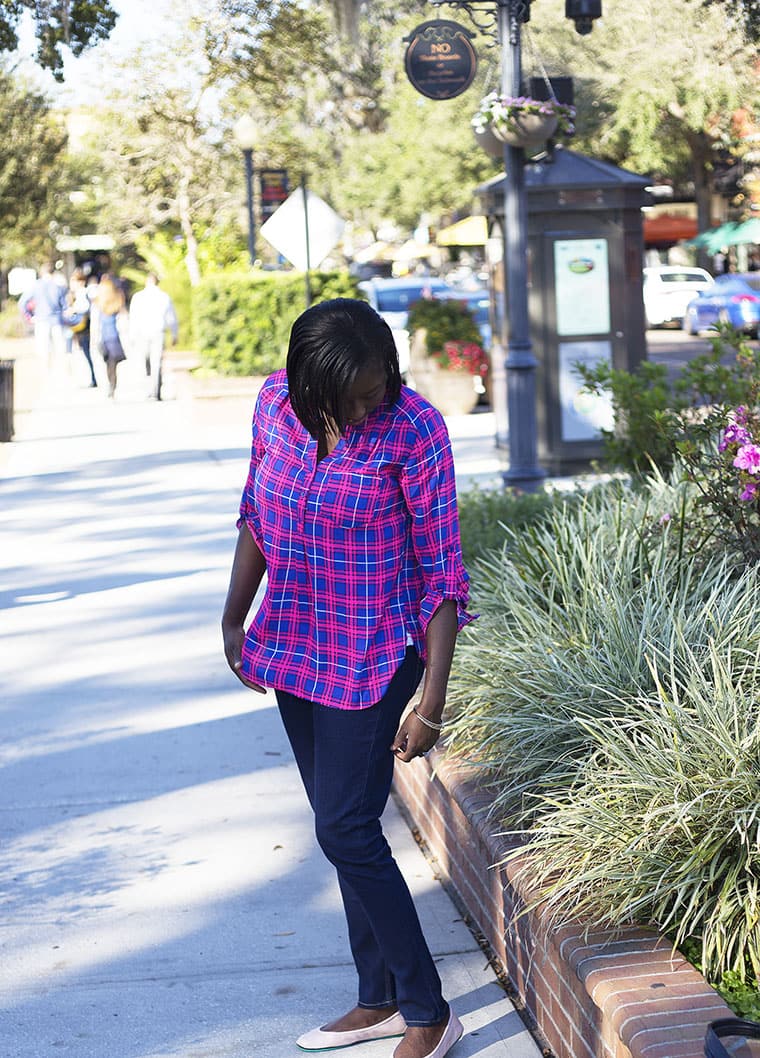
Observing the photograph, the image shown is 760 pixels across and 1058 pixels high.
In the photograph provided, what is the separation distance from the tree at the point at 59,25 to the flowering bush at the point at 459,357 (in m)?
10.8

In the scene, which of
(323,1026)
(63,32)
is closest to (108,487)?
(63,32)

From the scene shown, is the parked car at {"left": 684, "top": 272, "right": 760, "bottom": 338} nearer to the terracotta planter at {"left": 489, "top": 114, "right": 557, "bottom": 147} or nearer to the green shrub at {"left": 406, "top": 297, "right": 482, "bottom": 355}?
the green shrub at {"left": 406, "top": 297, "right": 482, "bottom": 355}

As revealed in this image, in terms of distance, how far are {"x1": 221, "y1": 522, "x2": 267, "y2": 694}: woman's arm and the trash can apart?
12183 millimetres

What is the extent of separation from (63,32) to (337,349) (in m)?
4.67

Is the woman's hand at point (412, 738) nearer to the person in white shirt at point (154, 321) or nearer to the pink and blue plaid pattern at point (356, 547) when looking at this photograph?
the pink and blue plaid pattern at point (356, 547)

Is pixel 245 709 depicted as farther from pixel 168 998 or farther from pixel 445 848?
pixel 168 998

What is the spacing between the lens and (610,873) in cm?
340

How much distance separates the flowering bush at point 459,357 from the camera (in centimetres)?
1784

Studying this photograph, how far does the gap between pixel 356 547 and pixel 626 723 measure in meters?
1.22

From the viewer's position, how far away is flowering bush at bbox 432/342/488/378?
1784 centimetres

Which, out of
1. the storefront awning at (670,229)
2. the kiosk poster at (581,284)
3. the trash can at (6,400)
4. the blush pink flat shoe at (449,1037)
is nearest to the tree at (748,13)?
the kiosk poster at (581,284)

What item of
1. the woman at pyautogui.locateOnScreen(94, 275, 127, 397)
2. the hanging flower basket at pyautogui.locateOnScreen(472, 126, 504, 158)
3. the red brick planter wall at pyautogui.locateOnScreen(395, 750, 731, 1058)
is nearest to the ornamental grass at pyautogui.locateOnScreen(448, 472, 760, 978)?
the red brick planter wall at pyautogui.locateOnScreen(395, 750, 731, 1058)

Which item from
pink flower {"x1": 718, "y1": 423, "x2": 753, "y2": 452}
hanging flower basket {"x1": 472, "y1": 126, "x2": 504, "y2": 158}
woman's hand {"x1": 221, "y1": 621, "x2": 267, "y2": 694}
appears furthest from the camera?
hanging flower basket {"x1": 472, "y1": 126, "x2": 504, "y2": 158}

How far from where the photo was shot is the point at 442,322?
18.1 metres
